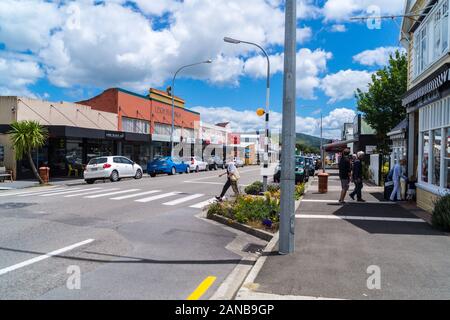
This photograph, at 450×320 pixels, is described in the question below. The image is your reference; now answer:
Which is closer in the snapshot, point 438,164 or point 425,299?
point 425,299

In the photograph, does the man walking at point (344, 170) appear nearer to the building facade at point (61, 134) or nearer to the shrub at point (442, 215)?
the shrub at point (442, 215)

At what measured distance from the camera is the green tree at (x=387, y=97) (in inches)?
1053

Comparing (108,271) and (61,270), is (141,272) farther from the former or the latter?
Result: (61,270)

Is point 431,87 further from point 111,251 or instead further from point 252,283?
point 111,251

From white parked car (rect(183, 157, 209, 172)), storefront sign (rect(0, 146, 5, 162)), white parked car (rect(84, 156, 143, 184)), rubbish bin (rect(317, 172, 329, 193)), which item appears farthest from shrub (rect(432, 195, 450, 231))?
white parked car (rect(183, 157, 209, 172))

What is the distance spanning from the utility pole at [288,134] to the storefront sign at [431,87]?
460 cm

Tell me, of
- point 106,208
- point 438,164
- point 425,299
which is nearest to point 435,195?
point 438,164

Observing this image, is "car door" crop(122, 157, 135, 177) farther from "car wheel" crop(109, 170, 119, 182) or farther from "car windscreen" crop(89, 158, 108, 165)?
"car windscreen" crop(89, 158, 108, 165)

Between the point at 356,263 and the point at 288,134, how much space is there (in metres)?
2.35

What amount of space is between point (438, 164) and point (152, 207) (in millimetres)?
8718

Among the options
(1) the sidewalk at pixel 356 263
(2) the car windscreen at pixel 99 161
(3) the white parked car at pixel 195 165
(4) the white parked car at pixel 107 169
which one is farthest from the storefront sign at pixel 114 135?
(1) the sidewalk at pixel 356 263

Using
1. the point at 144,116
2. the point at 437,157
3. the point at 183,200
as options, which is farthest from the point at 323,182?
the point at 144,116

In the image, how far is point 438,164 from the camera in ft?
35.9
